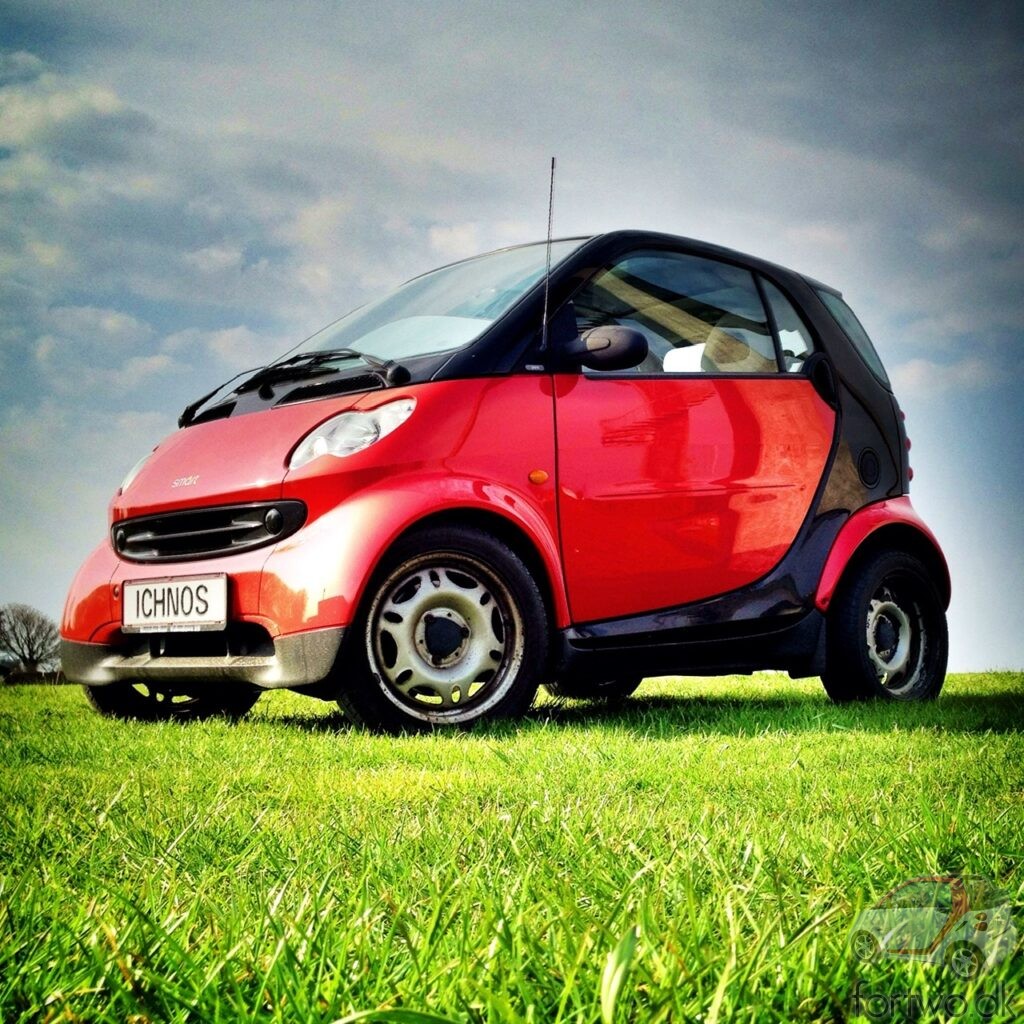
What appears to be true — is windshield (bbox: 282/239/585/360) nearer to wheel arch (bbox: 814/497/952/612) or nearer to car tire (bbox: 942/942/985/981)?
wheel arch (bbox: 814/497/952/612)

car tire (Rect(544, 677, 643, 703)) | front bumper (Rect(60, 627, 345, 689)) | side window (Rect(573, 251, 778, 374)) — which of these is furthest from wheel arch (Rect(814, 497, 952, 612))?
front bumper (Rect(60, 627, 345, 689))

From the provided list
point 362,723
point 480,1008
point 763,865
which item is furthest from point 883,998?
point 362,723

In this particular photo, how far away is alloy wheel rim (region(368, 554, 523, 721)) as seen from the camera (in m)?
4.02

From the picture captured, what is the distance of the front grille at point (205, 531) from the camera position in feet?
13.3

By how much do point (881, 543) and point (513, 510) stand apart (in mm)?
2116

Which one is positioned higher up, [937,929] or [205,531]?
[205,531]

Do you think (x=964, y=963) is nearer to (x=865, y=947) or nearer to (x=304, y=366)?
(x=865, y=947)

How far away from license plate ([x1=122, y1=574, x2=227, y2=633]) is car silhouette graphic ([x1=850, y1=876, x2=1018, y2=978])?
308 centimetres

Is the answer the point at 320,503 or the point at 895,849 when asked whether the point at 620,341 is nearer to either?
the point at 320,503

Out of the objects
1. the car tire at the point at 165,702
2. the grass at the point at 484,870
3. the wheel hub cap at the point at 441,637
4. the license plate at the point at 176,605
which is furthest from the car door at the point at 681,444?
the car tire at the point at 165,702

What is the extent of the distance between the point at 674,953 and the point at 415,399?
3.06 metres

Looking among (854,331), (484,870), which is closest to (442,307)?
(854,331)

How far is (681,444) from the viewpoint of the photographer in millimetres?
4590

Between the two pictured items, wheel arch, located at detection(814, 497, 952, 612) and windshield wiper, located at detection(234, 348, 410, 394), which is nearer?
windshield wiper, located at detection(234, 348, 410, 394)
